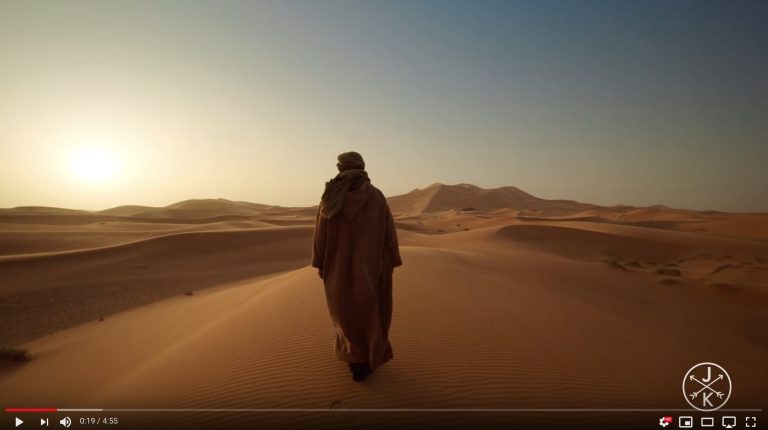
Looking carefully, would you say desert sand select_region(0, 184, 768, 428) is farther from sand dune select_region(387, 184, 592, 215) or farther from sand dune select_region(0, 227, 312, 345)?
sand dune select_region(387, 184, 592, 215)

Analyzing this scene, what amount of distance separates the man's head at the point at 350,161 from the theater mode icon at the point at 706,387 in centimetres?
385

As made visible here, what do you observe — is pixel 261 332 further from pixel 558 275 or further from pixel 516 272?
pixel 558 275

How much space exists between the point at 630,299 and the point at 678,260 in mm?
8669

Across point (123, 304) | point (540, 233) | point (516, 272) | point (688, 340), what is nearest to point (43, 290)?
point (123, 304)

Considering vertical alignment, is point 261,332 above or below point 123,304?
above

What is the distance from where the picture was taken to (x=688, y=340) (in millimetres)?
5051

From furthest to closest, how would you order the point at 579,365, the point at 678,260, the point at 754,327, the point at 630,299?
the point at 678,260, the point at 630,299, the point at 754,327, the point at 579,365

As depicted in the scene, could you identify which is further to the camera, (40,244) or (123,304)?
(40,244)

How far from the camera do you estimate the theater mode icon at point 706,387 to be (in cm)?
323
